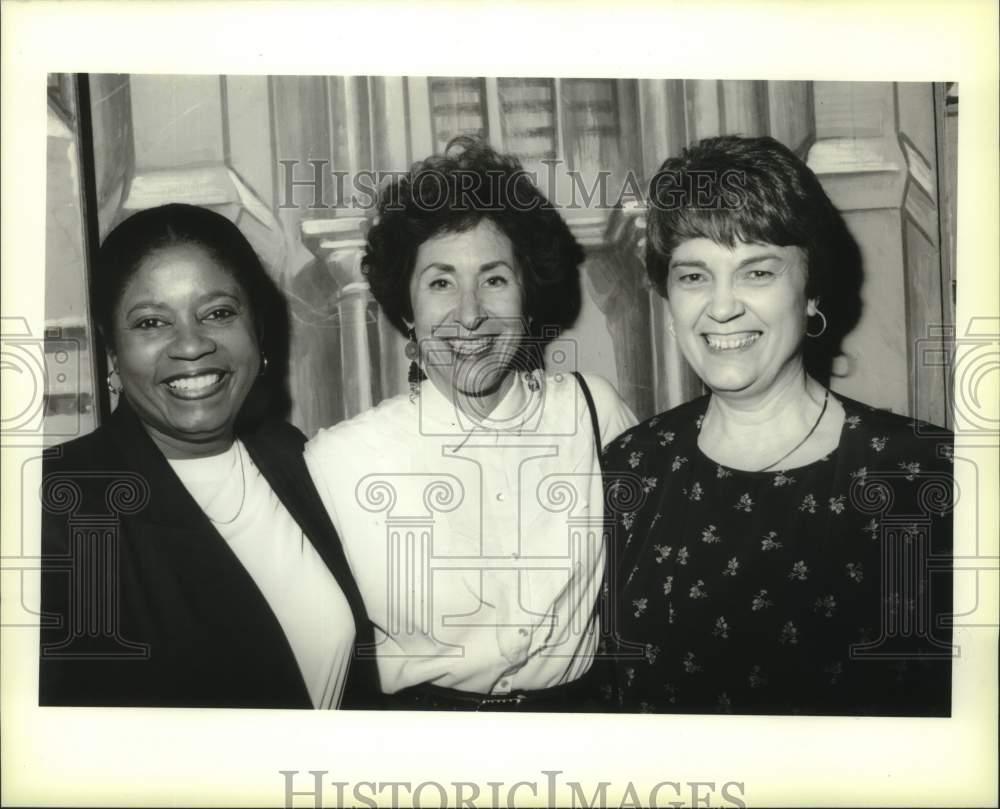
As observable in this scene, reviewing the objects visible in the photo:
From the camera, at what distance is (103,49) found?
2.09 meters

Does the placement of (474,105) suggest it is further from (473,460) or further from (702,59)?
(473,460)

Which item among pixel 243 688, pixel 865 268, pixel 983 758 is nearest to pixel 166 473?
pixel 243 688

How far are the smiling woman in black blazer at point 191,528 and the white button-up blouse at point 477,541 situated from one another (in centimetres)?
8

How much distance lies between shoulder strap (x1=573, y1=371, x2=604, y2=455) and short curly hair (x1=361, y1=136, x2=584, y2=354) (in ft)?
0.33

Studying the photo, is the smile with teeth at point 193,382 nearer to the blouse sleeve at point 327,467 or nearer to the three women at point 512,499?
the three women at point 512,499

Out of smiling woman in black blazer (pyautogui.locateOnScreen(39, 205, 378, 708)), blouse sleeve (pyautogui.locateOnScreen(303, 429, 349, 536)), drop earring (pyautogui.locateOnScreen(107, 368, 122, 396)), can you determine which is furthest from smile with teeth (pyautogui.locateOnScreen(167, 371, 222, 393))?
blouse sleeve (pyautogui.locateOnScreen(303, 429, 349, 536))

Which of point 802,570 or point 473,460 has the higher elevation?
point 473,460

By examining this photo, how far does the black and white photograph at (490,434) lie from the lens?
2057mm

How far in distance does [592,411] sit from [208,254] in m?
0.81

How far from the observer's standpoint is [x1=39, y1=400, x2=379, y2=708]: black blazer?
208cm

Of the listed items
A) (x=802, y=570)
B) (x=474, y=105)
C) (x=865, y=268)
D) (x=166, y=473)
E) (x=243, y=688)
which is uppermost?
(x=474, y=105)

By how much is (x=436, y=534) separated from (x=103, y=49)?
116cm

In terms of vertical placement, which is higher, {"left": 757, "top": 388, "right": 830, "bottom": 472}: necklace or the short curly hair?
the short curly hair

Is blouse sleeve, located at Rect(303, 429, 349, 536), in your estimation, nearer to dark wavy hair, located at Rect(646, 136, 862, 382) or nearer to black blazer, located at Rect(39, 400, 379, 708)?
black blazer, located at Rect(39, 400, 379, 708)
